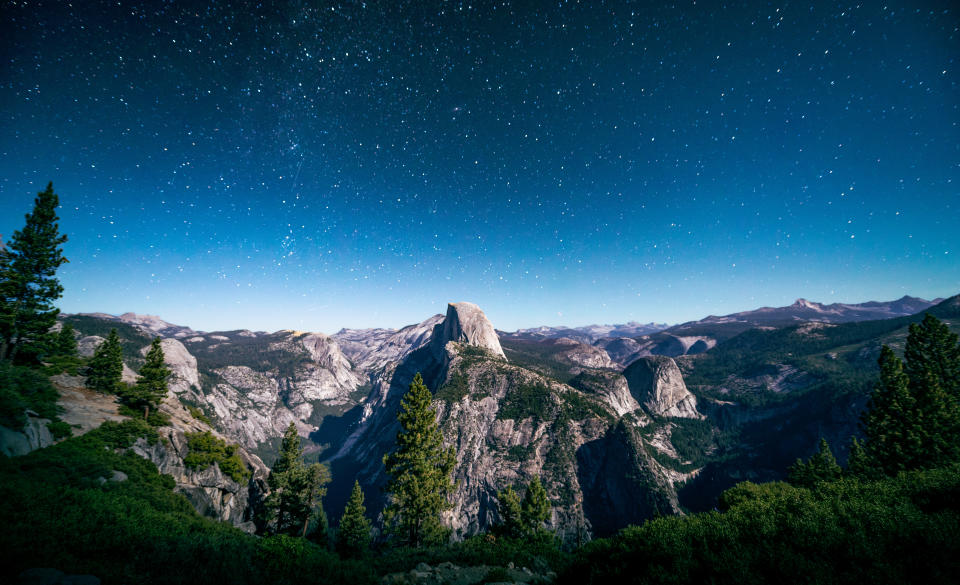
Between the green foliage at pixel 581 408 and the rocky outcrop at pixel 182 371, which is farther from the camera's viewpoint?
the rocky outcrop at pixel 182 371

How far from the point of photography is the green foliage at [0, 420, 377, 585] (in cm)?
878

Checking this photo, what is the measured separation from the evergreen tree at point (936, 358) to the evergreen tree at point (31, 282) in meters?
89.0

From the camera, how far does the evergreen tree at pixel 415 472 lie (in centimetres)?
2900

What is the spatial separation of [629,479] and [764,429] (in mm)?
126629

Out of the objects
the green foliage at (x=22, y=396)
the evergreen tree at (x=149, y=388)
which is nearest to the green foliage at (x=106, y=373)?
the evergreen tree at (x=149, y=388)

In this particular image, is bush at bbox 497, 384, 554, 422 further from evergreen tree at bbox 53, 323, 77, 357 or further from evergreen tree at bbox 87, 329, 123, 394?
evergreen tree at bbox 53, 323, 77, 357

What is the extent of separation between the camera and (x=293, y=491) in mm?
38344

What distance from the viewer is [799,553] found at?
28.3 feet

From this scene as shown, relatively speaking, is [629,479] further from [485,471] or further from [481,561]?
[481,561]

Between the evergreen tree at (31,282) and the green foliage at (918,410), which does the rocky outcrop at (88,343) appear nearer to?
the evergreen tree at (31,282)

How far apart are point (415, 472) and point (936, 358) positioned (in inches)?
2143

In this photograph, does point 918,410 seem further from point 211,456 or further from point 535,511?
point 211,456

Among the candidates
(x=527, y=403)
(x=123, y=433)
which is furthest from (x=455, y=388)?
(x=123, y=433)

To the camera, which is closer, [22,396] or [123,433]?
[22,396]
